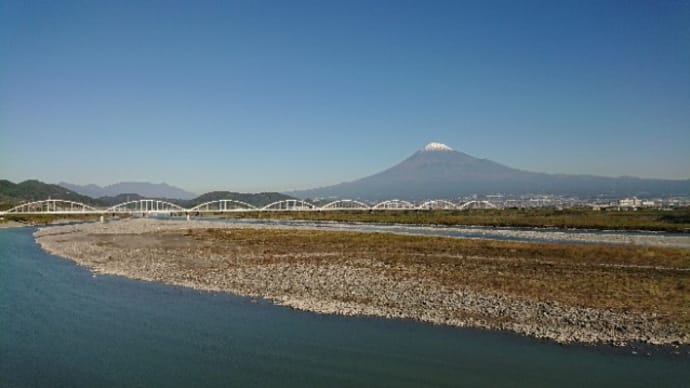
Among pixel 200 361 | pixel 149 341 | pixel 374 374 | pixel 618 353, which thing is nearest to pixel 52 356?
pixel 149 341

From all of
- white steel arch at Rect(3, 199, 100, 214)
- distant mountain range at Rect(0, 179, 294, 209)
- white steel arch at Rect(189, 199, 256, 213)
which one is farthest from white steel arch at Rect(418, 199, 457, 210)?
distant mountain range at Rect(0, 179, 294, 209)

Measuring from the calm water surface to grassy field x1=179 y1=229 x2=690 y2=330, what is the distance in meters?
4.01

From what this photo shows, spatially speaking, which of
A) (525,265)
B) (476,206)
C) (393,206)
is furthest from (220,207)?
(525,265)

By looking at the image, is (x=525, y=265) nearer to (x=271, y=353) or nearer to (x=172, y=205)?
(x=271, y=353)

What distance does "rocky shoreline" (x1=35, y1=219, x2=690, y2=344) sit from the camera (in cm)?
1185

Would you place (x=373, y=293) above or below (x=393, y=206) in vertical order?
below

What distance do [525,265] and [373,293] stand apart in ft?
30.3

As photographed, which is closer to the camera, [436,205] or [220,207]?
[436,205]

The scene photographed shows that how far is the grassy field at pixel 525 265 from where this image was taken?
594 inches

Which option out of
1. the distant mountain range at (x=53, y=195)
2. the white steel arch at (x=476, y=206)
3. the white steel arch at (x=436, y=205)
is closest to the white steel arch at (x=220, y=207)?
the distant mountain range at (x=53, y=195)

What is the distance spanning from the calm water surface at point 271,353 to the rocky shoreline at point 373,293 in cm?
86

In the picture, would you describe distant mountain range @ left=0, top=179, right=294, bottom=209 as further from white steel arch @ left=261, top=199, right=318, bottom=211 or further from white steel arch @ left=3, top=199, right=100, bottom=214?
white steel arch @ left=261, top=199, right=318, bottom=211

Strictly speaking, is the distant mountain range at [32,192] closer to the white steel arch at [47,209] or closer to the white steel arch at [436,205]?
the white steel arch at [47,209]

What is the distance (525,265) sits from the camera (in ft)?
72.3
